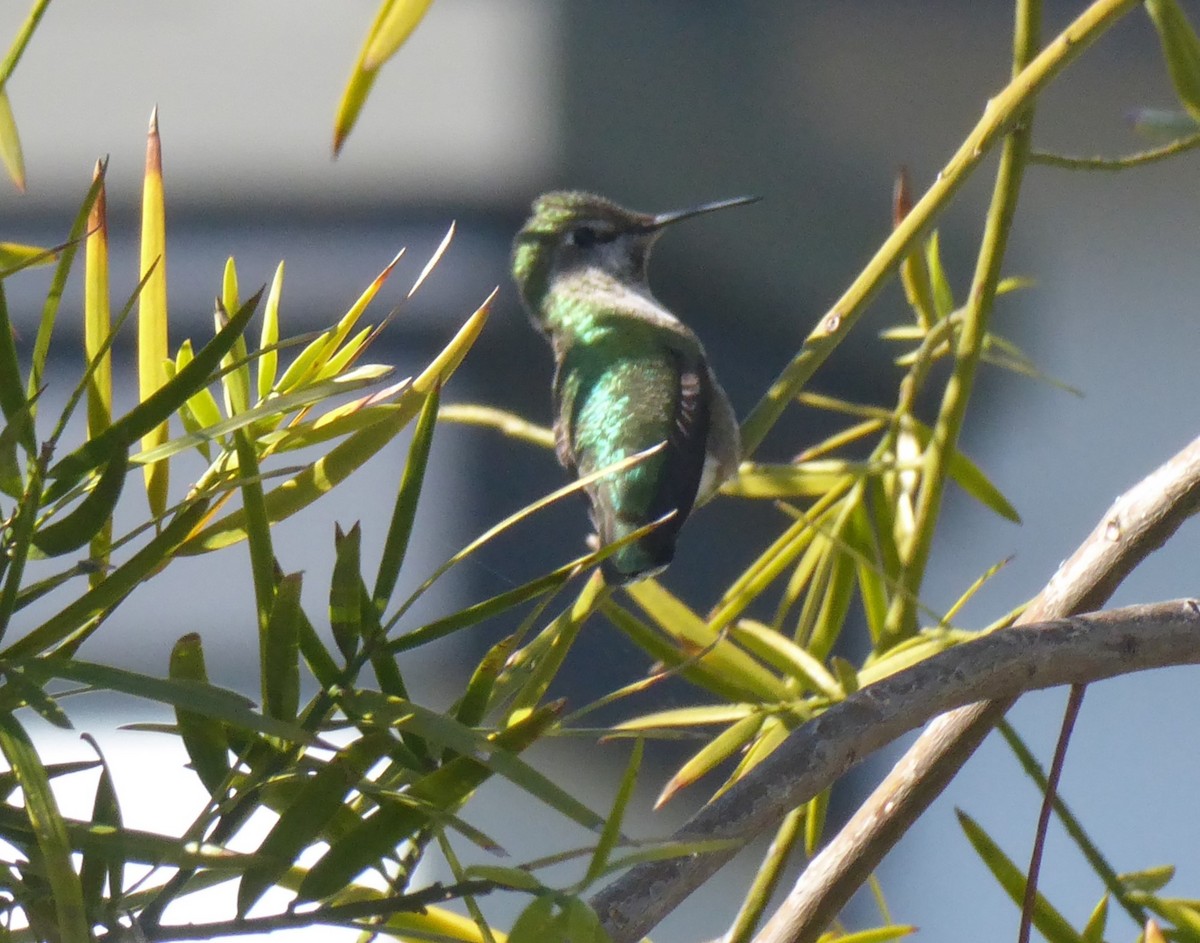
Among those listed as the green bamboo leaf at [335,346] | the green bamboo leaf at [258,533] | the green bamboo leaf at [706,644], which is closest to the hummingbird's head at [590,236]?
the green bamboo leaf at [706,644]

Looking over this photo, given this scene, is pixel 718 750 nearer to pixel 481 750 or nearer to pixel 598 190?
pixel 481 750

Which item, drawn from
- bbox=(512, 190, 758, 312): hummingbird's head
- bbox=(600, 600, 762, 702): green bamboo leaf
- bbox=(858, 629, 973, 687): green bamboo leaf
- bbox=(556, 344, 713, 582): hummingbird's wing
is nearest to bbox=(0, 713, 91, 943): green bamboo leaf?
bbox=(600, 600, 762, 702): green bamboo leaf

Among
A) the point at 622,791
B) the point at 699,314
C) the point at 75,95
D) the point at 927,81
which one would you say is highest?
the point at 75,95

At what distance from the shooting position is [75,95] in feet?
8.23

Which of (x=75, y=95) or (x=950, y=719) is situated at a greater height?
(x=75, y=95)

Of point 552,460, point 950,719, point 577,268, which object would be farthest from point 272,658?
point 552,460

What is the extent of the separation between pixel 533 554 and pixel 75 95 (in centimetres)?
123

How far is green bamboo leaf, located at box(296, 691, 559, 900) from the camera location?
36 centimetres

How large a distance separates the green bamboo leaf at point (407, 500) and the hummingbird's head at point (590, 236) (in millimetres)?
993

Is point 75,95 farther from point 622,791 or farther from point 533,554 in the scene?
point 622,791

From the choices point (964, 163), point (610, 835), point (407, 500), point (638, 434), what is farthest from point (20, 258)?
point (638, 434)

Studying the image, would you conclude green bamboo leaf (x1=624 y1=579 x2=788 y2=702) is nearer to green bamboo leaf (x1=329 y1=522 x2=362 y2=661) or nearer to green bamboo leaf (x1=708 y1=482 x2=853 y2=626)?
green bamboo leaf (x1=708 y1=482 x2=853 y2=626)

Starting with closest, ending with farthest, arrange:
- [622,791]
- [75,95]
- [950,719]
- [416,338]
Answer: [622,791]
[950,719]
[416,338]
[75,95]

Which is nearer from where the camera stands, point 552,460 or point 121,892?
point 121,892
